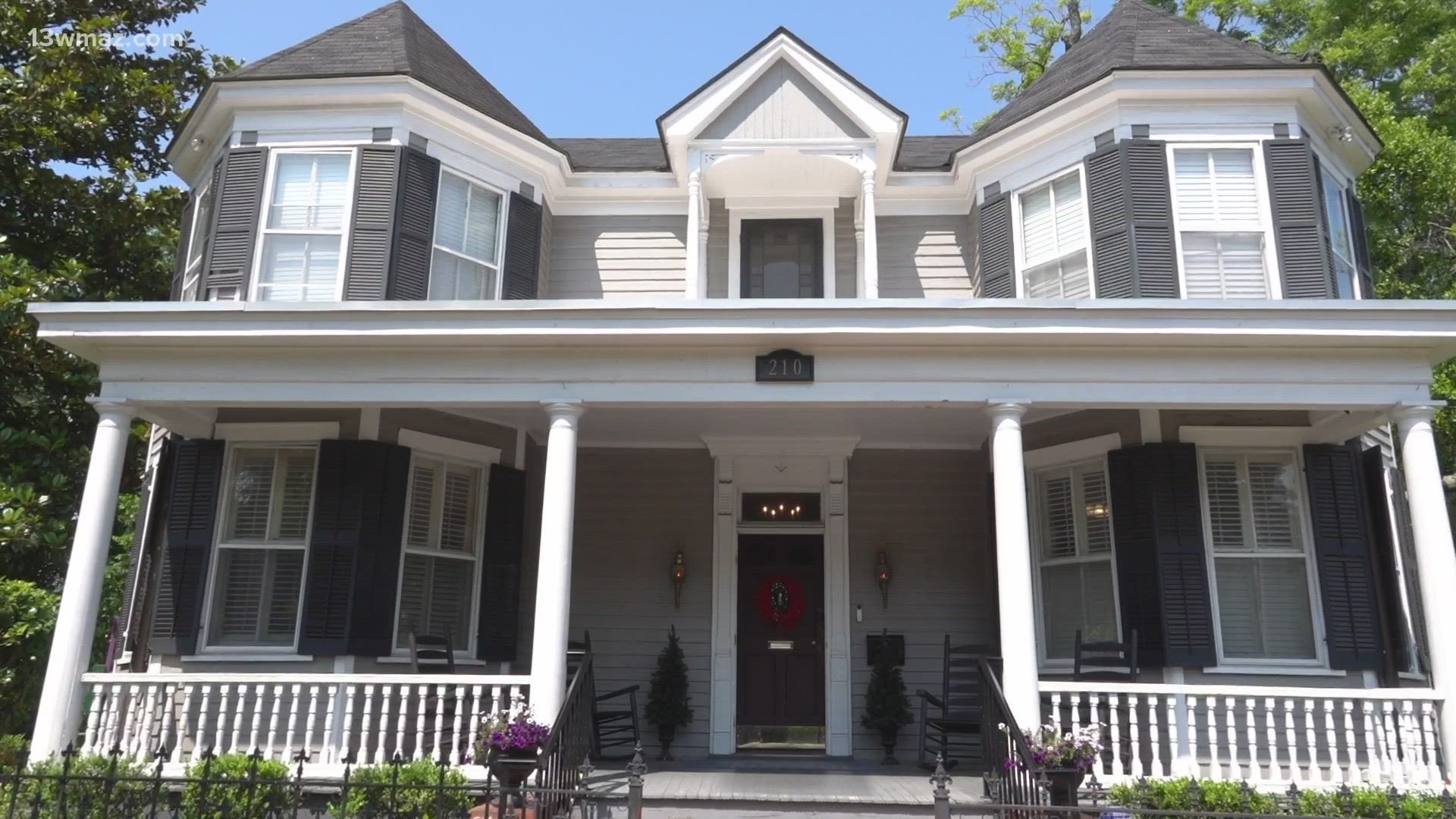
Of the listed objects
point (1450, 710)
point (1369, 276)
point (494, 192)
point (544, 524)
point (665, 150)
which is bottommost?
point (1450, 710)

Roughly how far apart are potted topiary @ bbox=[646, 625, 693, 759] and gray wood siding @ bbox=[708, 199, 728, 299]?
3574mm

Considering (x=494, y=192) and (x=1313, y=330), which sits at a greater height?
(x=494, y=192)

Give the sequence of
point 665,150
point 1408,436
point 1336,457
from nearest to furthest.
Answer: point 1408,436 < point 1336,457 < point 665,150

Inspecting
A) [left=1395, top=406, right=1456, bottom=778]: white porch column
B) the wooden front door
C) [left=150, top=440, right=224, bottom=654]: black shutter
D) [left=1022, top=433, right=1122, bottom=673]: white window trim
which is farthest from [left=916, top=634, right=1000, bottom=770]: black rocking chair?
[left=150, top=440, right=224, bottom=654]: black shutter

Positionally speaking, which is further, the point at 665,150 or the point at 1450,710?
the point at 665,150

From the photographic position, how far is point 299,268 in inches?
358

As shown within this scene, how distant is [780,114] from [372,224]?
4199 millimetres

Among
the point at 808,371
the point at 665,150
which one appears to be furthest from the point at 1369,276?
the point at 665,150

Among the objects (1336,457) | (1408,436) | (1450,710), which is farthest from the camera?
(1336,457)

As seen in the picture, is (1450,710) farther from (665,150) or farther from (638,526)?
(665,150)

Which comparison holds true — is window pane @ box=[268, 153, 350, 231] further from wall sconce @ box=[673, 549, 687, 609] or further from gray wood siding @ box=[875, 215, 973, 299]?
gray wood siding @ box=[875, 215, 973, 299]

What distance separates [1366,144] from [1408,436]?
4.33 m

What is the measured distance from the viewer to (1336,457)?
8297 mm

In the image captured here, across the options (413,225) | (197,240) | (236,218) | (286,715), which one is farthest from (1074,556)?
(197,240)
